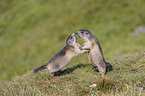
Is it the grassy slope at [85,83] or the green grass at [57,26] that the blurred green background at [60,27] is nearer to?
the green grass at [57,26]

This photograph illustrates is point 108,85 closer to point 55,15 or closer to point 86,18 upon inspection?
point 86,18

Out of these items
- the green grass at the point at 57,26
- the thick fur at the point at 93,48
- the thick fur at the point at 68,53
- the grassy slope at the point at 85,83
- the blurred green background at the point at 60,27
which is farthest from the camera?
the blurred green background at the point at 60,27

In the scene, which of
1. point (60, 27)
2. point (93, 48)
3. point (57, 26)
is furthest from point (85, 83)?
point (57, 26)

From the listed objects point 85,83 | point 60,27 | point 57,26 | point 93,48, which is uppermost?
point 57,26

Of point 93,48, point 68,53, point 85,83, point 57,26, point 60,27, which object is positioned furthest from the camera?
point 57,26

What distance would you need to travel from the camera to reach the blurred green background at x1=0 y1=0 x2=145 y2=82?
14.3 meters

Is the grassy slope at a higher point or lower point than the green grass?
lower

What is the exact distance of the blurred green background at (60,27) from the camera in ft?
46.9

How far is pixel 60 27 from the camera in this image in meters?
17.7

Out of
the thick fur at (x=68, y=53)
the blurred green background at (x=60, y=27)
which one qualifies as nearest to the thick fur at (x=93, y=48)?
the thick fur at (x=68, y=53)

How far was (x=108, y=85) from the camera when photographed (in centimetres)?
473

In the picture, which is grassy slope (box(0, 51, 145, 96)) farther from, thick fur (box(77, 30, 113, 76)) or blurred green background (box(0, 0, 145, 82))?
blurred green background (box(0, 0, 145, 82))

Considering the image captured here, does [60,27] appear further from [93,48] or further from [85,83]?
[85,83]

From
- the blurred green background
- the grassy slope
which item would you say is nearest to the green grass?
the blurred green background
